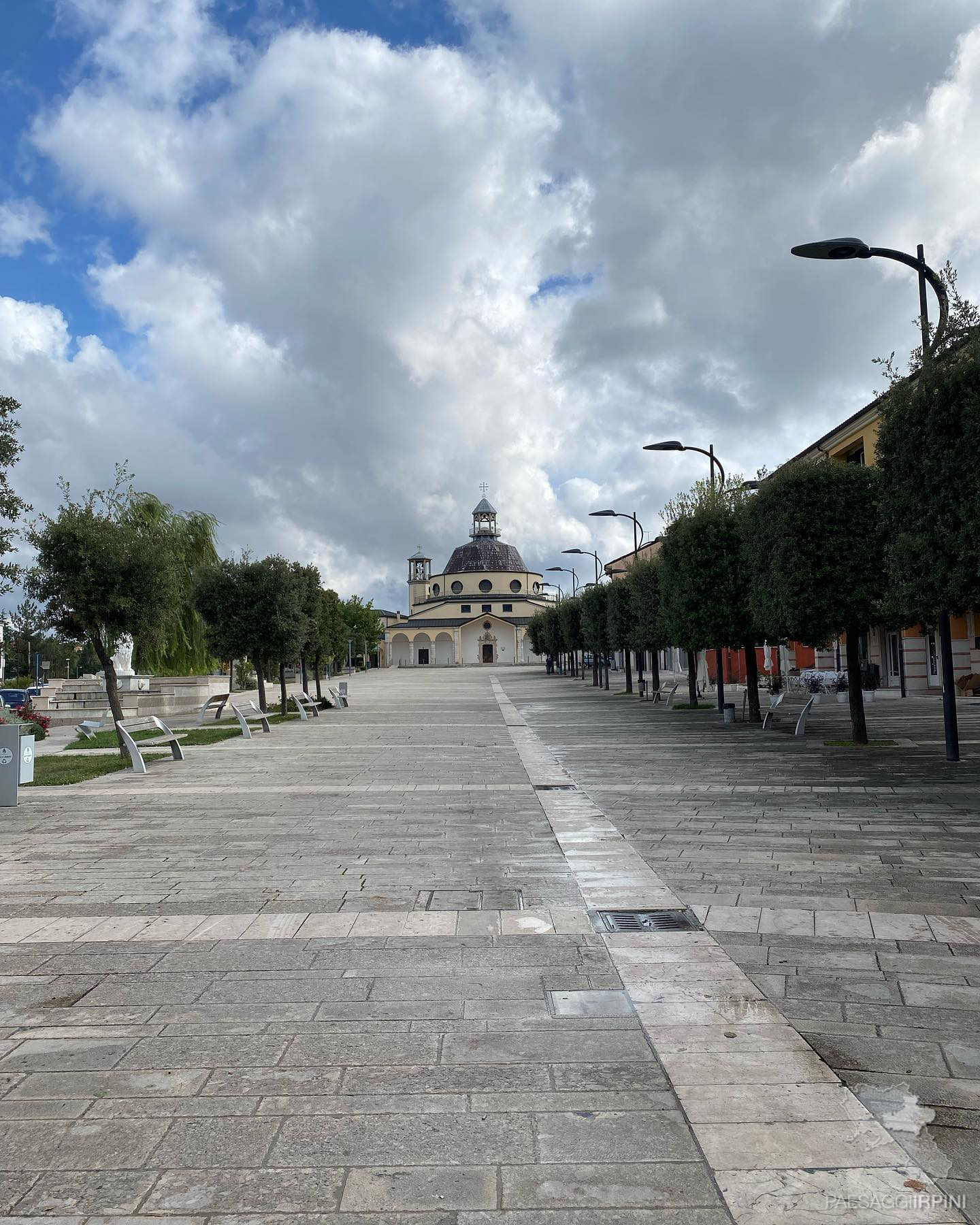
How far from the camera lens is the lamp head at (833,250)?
11836mm

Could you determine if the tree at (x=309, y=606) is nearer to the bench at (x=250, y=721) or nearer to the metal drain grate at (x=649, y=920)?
the bench at (x=250, y=721)

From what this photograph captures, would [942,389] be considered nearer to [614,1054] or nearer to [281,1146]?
[614,1054]

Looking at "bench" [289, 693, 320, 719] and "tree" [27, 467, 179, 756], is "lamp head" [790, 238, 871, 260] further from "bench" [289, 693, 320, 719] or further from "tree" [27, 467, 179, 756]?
"bench" [289, 693, 320, 719]

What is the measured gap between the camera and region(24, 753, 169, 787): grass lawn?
43.1 feet

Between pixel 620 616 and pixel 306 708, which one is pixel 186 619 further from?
pixel 620 616

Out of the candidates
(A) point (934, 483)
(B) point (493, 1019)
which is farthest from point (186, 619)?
(B) point (493, 1019)

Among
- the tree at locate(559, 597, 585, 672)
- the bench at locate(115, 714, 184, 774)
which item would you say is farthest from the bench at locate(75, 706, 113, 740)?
the tree at locate(559, 597, 585, 672)

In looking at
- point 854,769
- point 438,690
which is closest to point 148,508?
point 438,690

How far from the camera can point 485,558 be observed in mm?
129125

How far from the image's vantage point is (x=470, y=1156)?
311 centimetres

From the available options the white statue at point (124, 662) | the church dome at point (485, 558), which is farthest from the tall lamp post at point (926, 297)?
the church dome at point (485, 558)

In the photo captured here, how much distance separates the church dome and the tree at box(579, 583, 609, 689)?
84183mm

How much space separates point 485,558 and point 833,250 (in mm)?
117304

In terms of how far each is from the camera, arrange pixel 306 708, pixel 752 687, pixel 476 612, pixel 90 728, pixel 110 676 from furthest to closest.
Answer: pixel 476 612 → pixel 306 708 → pixel 752 687 → pixel 90 728 → pixel 110 676
